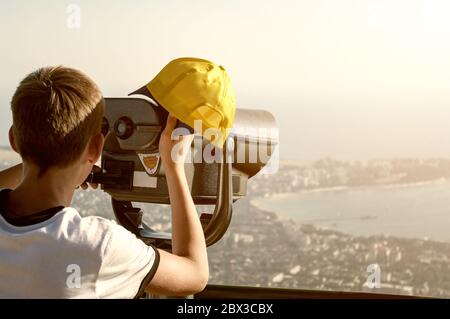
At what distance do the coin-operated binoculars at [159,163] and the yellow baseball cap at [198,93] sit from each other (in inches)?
3.5

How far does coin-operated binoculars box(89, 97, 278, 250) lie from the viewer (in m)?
1.61

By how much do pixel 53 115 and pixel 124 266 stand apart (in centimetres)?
26

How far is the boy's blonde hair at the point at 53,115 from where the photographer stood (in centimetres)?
127

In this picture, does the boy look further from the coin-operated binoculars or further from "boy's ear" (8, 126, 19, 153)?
the coin-operated binoculars

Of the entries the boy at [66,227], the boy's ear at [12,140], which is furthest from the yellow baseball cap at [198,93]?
the boy's ear at [12,140]

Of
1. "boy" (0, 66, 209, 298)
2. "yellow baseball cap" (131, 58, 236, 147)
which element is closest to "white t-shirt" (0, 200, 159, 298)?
"boy" (0, 66, 209, 298)

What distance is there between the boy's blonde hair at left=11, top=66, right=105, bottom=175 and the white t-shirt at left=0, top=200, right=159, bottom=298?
0.10 m

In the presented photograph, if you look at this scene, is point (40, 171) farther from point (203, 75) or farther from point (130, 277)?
point (203, 75)

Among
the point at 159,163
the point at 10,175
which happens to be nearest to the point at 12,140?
the point at 10,175

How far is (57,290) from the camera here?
1.22 meters

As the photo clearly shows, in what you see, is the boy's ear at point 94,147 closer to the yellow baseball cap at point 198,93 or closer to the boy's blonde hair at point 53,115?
the boy's blonde hair at point 53,115

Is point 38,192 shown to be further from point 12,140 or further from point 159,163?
point 159,163
